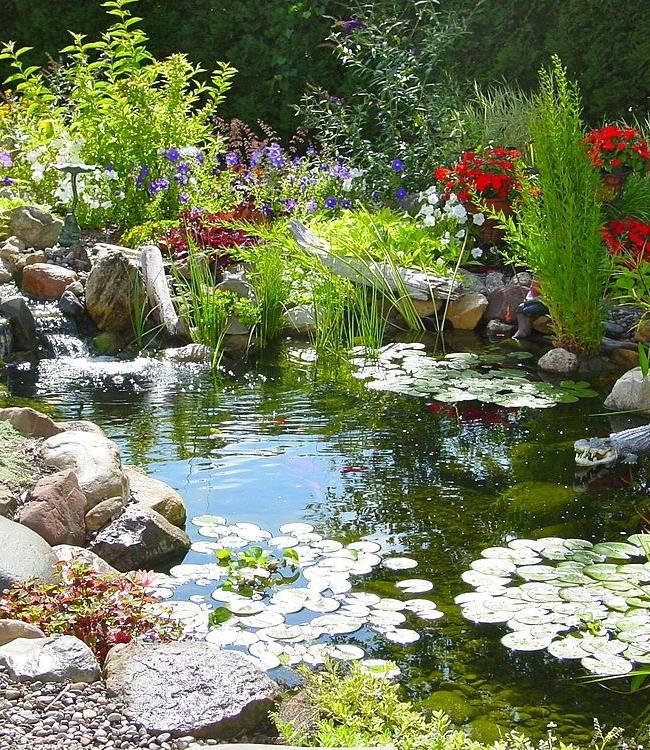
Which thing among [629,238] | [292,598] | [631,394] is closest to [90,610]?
[292,598]

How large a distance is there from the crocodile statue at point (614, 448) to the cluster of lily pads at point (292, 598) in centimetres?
147

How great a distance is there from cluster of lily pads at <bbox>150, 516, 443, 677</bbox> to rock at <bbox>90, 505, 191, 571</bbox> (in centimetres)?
12

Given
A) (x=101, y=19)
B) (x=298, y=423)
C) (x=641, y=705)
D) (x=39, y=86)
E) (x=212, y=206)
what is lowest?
(x=641, y=705)

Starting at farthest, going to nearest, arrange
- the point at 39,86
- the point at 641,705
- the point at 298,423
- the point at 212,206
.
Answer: the point at 39,86 → the point at 212,206 → the point at 298,423 → the point at 641,705

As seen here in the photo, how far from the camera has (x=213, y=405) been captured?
6328 mm

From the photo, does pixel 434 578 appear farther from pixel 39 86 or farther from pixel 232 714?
pixel 39 86

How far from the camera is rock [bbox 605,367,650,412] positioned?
240 inches

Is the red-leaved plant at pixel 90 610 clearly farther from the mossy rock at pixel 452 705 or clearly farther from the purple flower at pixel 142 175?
the purple flower at pixel 142 175

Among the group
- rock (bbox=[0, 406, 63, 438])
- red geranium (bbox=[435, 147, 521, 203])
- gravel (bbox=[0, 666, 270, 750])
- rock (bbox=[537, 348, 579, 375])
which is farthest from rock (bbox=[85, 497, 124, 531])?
red geranium (bbox=[435, 147, 521, 203])

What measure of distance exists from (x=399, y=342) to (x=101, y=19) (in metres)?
7.32

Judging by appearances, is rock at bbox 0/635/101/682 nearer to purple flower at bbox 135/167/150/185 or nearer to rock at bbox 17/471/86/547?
rock at bbox 17/471/86/547

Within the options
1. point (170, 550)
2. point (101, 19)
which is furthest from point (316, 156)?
point (170, 550)

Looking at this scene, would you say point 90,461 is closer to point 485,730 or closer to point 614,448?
point 485,730

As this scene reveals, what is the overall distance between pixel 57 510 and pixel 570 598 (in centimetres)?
201
